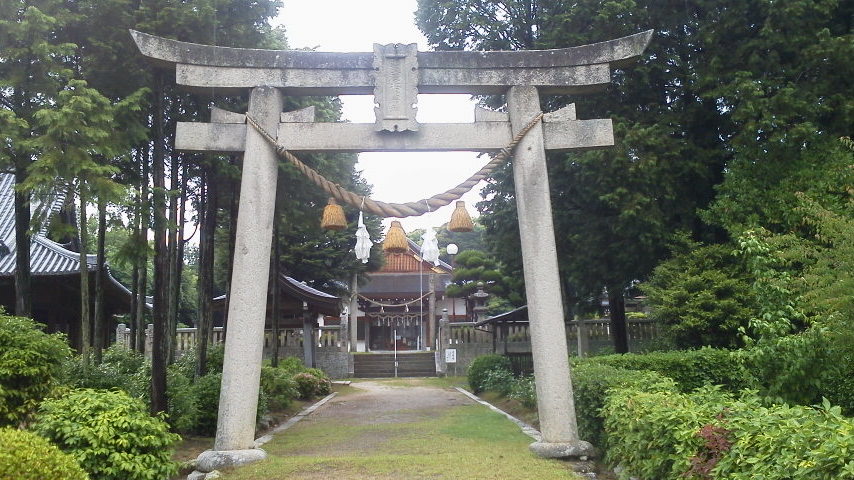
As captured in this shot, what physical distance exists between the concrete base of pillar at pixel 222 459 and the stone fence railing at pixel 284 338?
1646 centimetres

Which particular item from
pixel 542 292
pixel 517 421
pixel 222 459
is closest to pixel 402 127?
pixel 542 292

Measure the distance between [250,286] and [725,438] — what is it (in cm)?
527

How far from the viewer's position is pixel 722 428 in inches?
188

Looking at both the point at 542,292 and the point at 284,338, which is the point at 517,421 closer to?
the point at 542,292

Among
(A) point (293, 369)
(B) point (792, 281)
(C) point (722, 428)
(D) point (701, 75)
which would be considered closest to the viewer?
(C) point (722, 428)

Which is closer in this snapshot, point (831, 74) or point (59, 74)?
point (59, 74)

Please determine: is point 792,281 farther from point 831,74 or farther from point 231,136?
point 831,74

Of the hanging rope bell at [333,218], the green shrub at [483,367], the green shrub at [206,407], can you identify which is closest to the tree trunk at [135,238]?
the green shrub at [206,407]

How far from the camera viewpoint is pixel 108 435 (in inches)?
244

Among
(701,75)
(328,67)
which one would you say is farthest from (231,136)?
(701,75)

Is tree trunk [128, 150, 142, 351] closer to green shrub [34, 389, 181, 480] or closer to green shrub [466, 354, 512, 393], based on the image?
green shrub [34, 389, 181, 480]

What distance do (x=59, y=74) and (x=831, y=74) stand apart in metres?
12.9

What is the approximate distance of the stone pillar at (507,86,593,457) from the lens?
793cm

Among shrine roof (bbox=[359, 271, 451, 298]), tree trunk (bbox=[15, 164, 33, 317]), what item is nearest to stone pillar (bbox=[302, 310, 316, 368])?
shrine roof (bbox=[359, 271, 451, 298])
